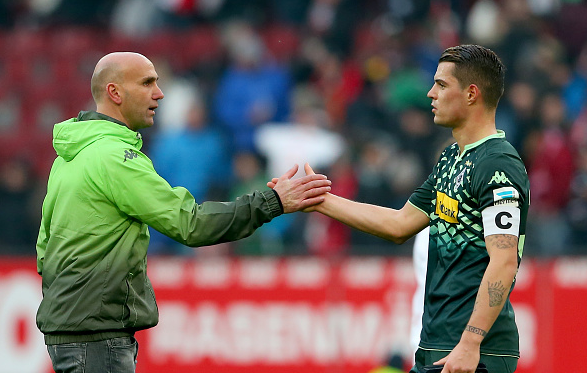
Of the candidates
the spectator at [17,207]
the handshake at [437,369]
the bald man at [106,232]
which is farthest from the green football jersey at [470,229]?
the spectator at [17,207]

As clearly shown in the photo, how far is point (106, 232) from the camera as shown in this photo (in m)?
5.15

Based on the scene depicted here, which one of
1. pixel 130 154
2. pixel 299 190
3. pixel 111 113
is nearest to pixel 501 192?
pixel 299 190

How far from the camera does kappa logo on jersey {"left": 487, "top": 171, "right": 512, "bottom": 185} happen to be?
15.4 ft

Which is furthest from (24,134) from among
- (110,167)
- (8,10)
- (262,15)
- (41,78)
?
(110,167)

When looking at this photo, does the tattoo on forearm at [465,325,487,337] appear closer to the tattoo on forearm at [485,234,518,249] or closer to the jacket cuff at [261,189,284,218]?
the tattoo on forearm at [485,234,518,249]

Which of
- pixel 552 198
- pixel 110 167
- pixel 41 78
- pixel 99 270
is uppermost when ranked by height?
pixel 41 78

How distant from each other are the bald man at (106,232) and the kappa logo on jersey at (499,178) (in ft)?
4.20

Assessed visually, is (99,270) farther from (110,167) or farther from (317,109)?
(317,109)

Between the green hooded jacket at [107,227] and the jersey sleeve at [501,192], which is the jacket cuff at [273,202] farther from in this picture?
the jersey sleeve at [501,192]

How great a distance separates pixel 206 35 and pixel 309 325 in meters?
6.23

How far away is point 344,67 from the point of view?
45.9 feet

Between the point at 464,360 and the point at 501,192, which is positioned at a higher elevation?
the point at 501,192

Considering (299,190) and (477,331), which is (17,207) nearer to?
(299,190)

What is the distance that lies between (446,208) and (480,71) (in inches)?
28.5
